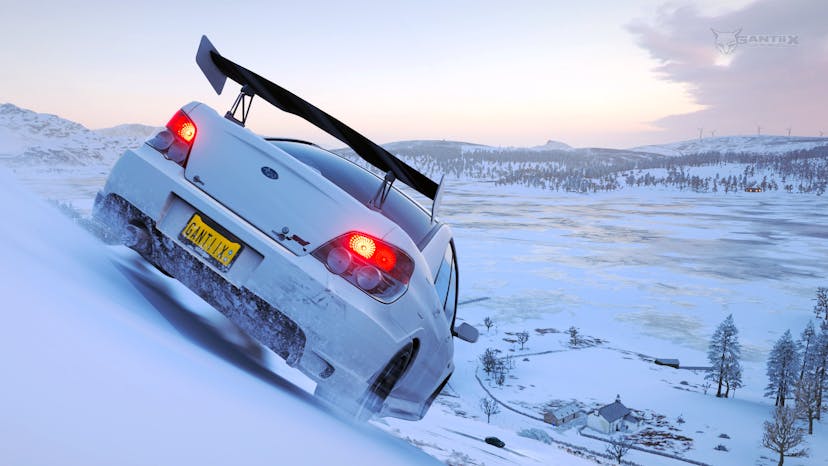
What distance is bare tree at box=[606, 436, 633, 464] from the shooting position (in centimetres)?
3131

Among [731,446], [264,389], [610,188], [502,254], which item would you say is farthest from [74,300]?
[610,188]

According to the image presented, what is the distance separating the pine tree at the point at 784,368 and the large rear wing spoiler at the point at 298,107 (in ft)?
146

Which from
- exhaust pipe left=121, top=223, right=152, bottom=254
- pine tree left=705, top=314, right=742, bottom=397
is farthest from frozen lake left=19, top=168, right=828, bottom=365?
exhaust pipe left=121, top=223, right=152, bottom=254

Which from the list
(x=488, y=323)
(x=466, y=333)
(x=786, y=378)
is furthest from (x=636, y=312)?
(x=466, y=333)

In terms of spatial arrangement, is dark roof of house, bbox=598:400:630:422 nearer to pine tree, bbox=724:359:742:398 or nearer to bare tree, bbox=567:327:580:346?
bare tree, bbox=567:327:580:346

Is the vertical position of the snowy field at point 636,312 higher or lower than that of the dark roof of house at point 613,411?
higher

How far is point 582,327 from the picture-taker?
48.5 meters

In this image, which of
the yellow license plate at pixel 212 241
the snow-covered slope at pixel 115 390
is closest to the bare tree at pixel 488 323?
the yellow license plate at pixel 212 241

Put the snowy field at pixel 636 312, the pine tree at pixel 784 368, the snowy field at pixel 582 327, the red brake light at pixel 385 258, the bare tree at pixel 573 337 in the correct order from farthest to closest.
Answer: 1. the bare tree at pixel 573 337
2. the pine tree at pixel 784 368
3. the snowy field at pixel 636 312
4. the red brake light at pixel 385 258
5. the snowy field at pixel 582 327

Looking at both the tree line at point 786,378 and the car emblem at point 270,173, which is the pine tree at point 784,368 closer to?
the tree line at point 786,378

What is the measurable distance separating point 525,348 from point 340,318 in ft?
150

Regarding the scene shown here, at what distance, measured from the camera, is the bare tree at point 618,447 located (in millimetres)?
31314

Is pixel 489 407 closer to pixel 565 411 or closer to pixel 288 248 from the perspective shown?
pixel 565 411

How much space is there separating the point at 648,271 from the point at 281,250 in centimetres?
7238
